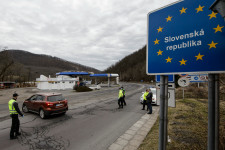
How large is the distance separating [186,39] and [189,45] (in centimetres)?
11

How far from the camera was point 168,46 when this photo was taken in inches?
85.0

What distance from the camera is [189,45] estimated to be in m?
1.92

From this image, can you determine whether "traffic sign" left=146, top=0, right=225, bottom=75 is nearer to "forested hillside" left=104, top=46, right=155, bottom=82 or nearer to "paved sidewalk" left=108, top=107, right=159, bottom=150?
"paved sidewalk" left=108, top=107, right=159, bottom=150

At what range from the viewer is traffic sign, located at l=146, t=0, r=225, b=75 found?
1.71m

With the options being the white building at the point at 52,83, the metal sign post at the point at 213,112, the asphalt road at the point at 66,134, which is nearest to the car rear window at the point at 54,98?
the asphalt road at the point at 66,134

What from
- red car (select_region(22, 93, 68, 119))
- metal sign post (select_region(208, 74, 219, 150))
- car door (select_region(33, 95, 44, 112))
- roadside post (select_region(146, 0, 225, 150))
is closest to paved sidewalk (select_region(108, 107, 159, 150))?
roadside post (select_region(146, 0, 225, 150))

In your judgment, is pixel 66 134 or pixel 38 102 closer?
pixel 66 134

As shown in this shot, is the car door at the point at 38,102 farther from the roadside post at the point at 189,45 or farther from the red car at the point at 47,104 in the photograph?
the roadside post at the point at 189,45

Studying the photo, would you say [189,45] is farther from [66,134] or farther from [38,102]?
[38,102]

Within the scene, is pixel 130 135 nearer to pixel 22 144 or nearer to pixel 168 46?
pixel 22 144

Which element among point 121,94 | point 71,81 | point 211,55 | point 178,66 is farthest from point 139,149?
point 71,81

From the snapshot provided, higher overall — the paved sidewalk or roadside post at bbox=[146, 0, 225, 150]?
roadside post at bbox=[146, 0, 225, 150]

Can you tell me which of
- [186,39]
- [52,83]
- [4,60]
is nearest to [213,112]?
[186,39]

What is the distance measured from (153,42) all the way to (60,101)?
7566mm
